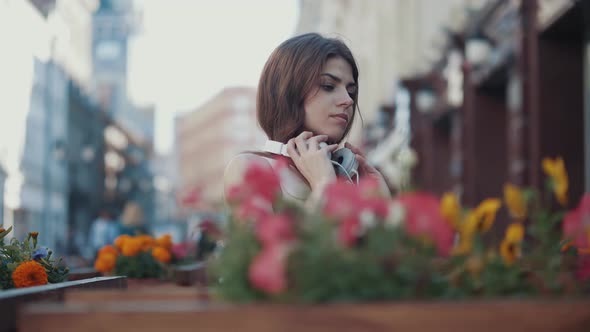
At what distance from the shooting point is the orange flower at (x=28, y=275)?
259 centimetres

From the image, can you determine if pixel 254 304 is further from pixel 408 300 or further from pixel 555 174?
pixel 555 174

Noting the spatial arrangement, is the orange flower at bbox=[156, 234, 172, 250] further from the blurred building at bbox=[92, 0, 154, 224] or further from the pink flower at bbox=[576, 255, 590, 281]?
the blurred building at bbox=[92, 0, 154, 224]

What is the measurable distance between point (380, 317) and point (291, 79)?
1531mm

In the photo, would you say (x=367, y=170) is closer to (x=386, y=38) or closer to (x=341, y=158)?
(x=341, y=158)

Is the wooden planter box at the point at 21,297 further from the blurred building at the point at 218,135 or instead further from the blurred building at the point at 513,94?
the blurred building at the point at 218,135

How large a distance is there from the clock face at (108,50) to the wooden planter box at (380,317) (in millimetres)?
93611

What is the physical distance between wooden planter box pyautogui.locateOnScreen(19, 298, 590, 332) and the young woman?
4.29ft

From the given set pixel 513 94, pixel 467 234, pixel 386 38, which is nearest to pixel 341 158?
pixel 467 234

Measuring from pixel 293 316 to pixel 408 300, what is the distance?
18 cm

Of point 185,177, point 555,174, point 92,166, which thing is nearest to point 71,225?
point 92,166

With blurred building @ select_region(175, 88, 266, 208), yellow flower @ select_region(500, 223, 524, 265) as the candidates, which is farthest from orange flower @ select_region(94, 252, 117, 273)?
blurred building @ select_region(175, 88, 266, 208)

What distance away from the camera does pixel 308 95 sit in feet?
9.12

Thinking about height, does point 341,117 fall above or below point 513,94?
below

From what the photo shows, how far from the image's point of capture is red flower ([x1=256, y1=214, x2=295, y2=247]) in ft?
4.32
